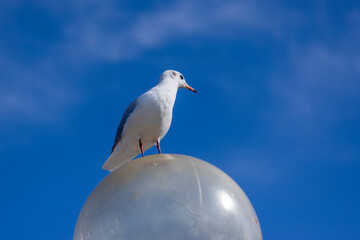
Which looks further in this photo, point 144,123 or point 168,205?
point 144,123

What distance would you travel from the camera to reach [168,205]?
10.1 feet

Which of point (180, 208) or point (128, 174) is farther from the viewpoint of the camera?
point (128, 174)

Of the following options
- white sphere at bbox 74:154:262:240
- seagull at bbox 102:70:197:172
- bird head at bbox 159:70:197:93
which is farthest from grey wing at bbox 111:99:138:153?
white sphere at bbox 74:154:262:240

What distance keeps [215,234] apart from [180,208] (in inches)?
10.2

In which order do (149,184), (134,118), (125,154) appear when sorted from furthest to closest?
(125,154) → (134,118) → (149,184)

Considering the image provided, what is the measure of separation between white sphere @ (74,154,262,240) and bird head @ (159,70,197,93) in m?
2.45

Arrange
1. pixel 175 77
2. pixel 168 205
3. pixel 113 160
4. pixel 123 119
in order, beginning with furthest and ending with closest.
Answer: pixel 175 77 → pixel 113 160 → pixel 123 119 → pixel 168 205

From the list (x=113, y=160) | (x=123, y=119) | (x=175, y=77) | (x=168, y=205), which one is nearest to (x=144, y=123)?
(x=123, y=119)

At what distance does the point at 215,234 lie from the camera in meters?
3.08

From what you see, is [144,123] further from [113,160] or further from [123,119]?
[113,160]

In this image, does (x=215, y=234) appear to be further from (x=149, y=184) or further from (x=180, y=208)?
(x=149, y=184)

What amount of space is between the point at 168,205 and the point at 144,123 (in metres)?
2.29

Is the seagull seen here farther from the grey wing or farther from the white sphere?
the white sphere

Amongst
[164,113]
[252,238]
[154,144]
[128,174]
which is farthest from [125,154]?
[252,238]
